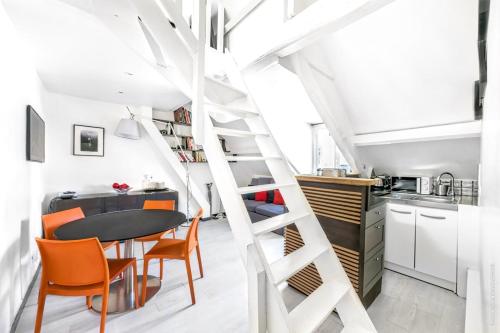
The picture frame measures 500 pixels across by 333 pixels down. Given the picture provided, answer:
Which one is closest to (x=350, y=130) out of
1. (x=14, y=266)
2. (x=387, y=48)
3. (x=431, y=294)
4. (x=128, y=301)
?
(x=387, y=48)

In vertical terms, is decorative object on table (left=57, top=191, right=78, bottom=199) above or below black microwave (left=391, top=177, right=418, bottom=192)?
below

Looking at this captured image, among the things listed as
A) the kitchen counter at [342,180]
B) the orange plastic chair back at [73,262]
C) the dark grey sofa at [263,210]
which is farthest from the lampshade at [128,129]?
the kitchen counter at [342,180]

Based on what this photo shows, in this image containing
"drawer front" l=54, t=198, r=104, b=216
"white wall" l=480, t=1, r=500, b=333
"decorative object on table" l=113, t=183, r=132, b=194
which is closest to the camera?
"white wall" l=480, t=1, r=500, b=333

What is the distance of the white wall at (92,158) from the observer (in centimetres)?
343

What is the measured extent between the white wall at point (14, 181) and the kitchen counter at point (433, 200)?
3324 mm

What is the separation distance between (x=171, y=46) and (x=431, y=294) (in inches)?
131

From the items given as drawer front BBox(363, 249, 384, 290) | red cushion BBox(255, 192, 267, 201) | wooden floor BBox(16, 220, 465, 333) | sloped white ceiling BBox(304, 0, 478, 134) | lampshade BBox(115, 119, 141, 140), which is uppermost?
Result: sloped white ceiling BBox(304, 0, 478, 134)

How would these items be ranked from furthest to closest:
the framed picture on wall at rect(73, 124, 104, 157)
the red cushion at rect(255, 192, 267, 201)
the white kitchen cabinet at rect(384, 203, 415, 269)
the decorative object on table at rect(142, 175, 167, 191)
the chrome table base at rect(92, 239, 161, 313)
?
the red cushion at rect(255, 192, 267, 201) < the decorative object on table at rect(142, 175, 167, 191) < the framed picture on wall at rect(73, 124, 104, 157) < the white kitchen cabinet at rect(384, 203, 415, 269) < the chrome table base at rect(92, 239, 161, 313)

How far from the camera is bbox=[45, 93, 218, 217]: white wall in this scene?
3430 mm

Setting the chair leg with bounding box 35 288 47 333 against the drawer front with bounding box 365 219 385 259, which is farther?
the drawer front with bounding box 365 219 385 259

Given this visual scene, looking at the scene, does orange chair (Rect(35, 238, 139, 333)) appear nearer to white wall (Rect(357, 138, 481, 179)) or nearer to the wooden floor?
the wooden floor

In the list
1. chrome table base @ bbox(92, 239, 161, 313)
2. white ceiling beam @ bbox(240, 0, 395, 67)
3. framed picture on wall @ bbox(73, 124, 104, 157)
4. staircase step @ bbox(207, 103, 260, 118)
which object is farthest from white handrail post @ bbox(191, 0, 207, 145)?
framed picture on wall @ bbox(73, 124, 104, 157)

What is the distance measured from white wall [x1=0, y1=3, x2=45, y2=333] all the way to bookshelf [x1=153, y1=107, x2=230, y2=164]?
2196mm

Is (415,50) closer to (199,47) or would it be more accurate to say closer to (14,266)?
(199,47)
